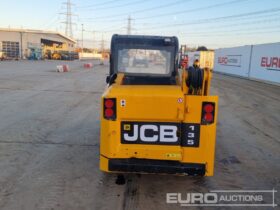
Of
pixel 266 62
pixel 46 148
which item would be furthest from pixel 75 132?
pixel 266 62

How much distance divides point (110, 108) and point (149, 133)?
67 cm

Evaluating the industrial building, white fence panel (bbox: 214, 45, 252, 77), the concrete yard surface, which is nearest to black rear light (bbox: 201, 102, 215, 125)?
the concrete yard surface

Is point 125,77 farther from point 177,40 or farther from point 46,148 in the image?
point 46,148

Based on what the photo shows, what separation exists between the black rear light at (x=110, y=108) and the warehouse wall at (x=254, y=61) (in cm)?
2088

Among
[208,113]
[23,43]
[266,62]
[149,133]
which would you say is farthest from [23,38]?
[208,113]

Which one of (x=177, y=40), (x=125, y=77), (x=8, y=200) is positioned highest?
(x=177, y=40)

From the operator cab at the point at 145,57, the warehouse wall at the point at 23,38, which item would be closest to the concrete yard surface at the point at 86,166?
the operator cab at the point at 145,57

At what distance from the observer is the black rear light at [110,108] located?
4.28 m

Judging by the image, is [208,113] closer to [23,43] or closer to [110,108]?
[110,108]

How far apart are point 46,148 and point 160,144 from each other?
3111 mm

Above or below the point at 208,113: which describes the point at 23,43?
above

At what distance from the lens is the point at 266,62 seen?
2431cm

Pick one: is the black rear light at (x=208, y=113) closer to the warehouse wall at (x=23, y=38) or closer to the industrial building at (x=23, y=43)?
the industrial building at (x=23, y=43)

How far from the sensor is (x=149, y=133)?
4.41 metres
